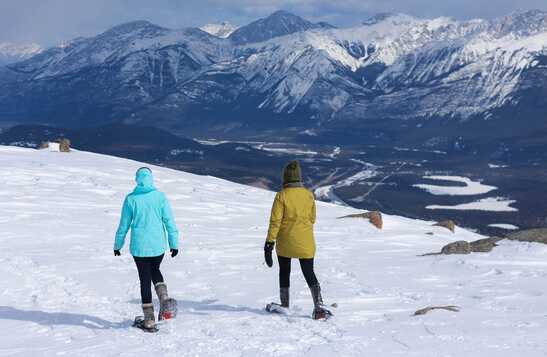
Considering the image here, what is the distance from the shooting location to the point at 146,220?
35.3ft

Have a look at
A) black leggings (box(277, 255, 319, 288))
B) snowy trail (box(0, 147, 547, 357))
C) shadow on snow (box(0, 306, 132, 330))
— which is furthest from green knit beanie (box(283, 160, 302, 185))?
shadow on snow (box(0, 306, 132, 330))

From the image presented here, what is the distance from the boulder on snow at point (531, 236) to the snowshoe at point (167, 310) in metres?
12.5

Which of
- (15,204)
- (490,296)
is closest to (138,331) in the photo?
(490,296)

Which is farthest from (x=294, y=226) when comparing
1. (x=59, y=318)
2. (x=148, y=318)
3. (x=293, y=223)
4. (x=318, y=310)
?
(x=59, y=318)

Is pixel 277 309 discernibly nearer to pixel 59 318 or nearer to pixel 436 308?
pixel 436 308

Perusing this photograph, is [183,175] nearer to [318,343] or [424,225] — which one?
[424,225]

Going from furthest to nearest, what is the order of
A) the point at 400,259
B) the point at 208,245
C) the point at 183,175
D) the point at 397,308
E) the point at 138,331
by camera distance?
1. the point at 183,175
2. the point at 208,245
3. the point at 400,259
4. the point at 397,308
5. the point at 138,331

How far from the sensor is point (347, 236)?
79.8ft

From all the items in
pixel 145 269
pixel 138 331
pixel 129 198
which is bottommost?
pixel 138 331

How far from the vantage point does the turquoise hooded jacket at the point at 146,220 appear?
1073 centimetres

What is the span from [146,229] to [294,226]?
8.47 feet

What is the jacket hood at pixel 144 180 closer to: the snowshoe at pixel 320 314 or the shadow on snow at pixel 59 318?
the shadow on snow at pixel 59 318

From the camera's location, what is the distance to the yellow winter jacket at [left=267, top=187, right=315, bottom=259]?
11148 millimetres

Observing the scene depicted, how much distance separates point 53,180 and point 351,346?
2574cm
